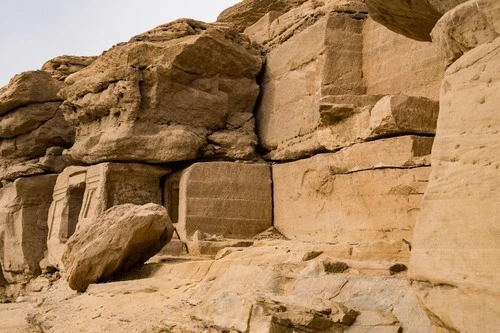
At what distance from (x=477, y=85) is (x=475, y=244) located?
0.74 m

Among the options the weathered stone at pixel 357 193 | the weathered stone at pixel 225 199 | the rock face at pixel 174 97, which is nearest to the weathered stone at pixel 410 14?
the weathered stone at pixel 357 193

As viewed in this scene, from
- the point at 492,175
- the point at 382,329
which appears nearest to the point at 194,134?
the point at 382,329

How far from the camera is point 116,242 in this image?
20.6ft

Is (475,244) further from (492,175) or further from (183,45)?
(183,45)

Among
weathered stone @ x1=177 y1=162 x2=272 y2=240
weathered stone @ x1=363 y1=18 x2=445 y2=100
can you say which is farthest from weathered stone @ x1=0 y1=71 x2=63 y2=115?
weathered stone @ x1=363 y1=18 x2=445 y2=100

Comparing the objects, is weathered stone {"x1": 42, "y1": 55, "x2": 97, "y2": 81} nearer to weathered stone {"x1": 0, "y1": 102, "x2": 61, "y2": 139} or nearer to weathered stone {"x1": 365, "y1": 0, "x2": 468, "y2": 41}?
weathered stone {"x1": 0, "y1": 102, "x2": 61, "y2": 139}

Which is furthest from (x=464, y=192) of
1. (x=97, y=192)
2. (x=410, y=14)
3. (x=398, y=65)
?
(x=97, y=192)

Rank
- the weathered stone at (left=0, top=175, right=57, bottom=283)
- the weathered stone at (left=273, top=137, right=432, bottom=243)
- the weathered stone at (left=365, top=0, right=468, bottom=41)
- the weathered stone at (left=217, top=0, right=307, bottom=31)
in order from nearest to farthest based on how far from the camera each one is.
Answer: the weathered stone at (left=365, top=0, right=468, bottom=41)
the weathered stone at (left=273, top=137, right=432, bottom=243)
the weathered stone at (left=0, top=175, right=57, bottom=283)
the weathered stone at (left=217, top=0, right=307, bottom=31)

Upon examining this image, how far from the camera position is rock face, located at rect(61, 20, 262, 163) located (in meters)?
8.56

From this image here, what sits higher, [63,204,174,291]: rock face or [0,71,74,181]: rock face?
[0,71,74,181]: rock face

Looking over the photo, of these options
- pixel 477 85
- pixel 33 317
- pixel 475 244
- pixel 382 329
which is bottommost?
pixel 33 317

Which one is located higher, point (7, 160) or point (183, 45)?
point (183, 45)

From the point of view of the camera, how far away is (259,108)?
9234 mm

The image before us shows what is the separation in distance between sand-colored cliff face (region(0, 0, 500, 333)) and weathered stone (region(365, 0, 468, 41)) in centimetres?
2
